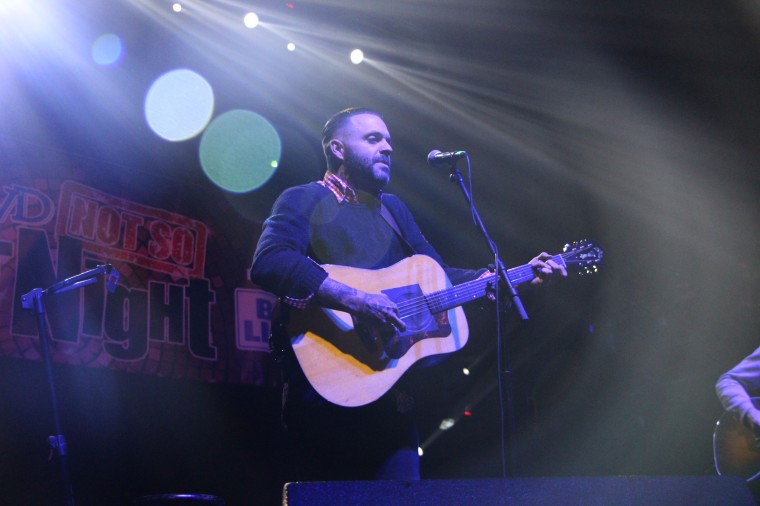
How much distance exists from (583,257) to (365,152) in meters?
1.14

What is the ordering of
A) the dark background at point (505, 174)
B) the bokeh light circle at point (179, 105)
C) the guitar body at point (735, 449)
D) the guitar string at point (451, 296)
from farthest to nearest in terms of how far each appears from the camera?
1. the bokeh light circle at point (179, 105)
2. the dark background at point (505, 174)
3. the guitar body at point (735, 449)
4. the guitar string at point (451, 296)

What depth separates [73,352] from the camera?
4.32m

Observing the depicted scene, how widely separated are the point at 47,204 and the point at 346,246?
9.03ft

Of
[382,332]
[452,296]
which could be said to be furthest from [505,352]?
[382,332]

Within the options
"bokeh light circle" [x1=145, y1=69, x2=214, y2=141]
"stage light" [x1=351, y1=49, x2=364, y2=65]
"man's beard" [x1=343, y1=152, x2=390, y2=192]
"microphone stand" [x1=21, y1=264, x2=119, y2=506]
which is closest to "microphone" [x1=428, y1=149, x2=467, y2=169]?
"man's beard" [x1=343, y1=152, x2=390, y2=192]

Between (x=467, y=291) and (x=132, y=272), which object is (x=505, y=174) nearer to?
(x=467, y=291)

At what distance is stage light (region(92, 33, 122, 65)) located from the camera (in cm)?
466

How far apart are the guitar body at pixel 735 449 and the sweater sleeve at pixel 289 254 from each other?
304 cm

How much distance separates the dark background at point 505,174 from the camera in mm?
4527

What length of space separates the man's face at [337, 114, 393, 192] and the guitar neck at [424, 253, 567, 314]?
1.93 ft

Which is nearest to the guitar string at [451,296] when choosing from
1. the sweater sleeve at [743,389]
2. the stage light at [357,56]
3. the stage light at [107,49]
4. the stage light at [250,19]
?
the sweater sleeve at [743,389]

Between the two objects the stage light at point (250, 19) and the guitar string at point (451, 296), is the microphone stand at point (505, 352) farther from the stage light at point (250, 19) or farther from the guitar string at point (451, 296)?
the stage light at point (250, 19)

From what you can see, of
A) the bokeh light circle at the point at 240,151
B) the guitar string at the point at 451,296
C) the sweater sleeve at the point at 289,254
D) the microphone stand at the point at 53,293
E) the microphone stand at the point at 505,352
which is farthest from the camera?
the bokeh light circle at the point at 240,151

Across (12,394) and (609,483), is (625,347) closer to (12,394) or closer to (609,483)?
(609,483)
